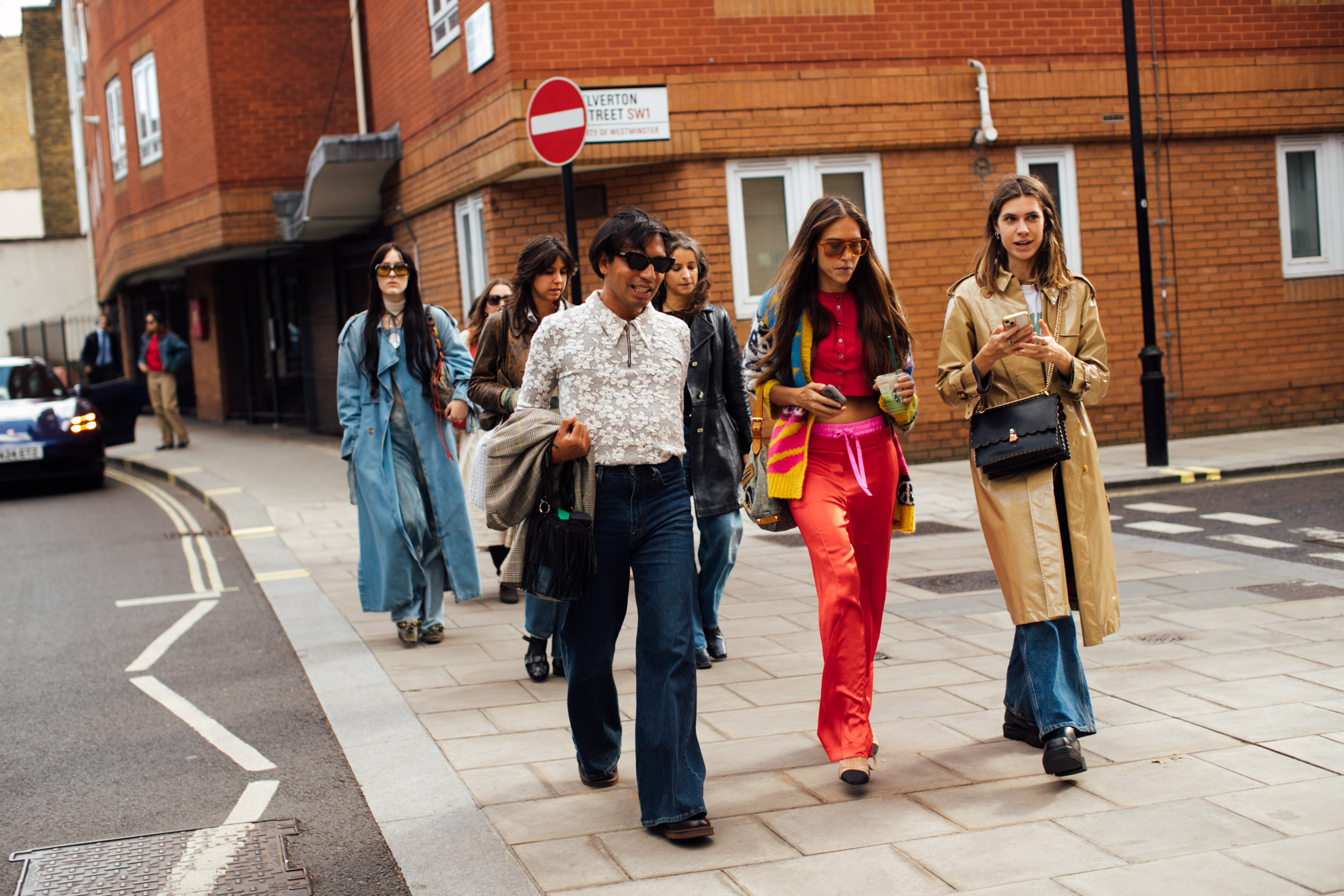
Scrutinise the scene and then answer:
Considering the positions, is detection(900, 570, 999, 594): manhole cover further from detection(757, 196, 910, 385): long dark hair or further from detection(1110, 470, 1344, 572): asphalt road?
detection(757, 196, 910, 385): long dark hair

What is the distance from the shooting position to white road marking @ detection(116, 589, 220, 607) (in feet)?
28.1

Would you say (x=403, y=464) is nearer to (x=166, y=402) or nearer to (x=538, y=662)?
(x=538, y=662)

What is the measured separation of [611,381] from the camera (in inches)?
159

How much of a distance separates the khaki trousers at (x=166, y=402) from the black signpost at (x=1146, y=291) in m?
12.6

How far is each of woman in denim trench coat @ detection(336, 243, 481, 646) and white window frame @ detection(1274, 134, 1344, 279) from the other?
1088cm

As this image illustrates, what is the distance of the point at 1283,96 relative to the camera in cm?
1402

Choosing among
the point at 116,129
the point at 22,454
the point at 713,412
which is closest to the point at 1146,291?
the point at 713,412

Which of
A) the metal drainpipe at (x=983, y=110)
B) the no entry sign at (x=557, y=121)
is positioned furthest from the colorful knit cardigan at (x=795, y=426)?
the metal drainpipe at (x=983, y=110)

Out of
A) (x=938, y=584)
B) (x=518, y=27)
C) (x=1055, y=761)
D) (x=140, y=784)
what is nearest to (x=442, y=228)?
(x=518, y=27)

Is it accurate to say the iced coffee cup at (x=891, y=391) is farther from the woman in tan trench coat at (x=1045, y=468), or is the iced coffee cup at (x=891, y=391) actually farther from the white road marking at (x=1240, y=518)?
the white road marking at (x=1240, y=518)

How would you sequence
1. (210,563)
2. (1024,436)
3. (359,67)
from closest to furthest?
1. (1024,436)
2. (210,563)
3. (359,67)

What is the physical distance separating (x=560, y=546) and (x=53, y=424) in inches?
512

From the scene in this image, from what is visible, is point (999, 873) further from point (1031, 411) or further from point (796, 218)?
point (796, 218)

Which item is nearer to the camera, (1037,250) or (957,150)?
(1037,250)
